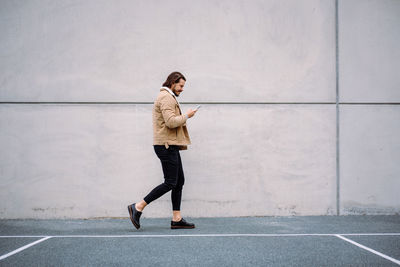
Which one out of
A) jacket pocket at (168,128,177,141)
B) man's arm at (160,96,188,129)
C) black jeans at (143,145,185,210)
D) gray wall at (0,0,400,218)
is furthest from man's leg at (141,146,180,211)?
gray wall at (0,0,400,218)

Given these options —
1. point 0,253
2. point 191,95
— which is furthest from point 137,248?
point 191,95

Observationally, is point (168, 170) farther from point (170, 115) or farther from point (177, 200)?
point (170, 115)

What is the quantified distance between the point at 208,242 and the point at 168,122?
1344mm

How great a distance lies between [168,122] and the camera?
3988 millimetres

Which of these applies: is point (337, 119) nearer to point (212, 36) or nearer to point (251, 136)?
point (251, 136)

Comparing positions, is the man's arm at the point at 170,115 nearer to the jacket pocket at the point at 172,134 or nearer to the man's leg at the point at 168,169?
the jacket pocket at the point at 172,134

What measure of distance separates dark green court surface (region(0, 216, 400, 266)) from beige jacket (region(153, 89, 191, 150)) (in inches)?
40.7

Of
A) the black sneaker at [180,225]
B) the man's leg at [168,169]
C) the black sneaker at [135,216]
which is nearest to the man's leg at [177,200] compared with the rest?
the black sneaker at [180,225]

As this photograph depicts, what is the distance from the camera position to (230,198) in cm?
508

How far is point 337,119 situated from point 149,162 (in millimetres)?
2761

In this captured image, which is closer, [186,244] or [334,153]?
[186,244]

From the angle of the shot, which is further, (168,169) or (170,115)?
(168,169)

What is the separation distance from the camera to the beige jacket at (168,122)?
398 centimetres

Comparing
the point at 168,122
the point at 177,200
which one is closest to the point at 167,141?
the point at 168,122
